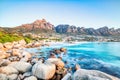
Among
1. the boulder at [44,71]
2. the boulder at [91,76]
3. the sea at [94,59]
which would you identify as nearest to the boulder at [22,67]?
the boulder at [44,71]

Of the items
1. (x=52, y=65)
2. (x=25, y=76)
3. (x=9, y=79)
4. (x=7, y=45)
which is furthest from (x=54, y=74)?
(x=7, y=45)

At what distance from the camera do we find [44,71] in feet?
50.2

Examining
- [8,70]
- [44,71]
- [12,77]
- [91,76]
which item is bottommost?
[12,77]

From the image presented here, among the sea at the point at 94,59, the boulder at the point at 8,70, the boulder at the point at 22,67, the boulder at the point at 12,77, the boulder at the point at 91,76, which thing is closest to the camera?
the boulder at the point at 91,76

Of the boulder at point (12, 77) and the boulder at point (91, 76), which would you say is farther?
the boulder at point (12, 77)

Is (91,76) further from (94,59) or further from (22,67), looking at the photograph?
(94,59)

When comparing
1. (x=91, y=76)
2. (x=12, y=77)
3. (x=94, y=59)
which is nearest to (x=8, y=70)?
(x=12, y=77)

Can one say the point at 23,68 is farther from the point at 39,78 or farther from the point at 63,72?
the point at 63,72

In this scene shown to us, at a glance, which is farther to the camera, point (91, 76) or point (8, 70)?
point (8, 70)

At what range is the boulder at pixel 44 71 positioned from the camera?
1534 centimetres

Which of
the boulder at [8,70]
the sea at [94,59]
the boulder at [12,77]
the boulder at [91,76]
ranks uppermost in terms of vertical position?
the boulder at [91,76]

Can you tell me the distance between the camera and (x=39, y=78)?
51.2 ft

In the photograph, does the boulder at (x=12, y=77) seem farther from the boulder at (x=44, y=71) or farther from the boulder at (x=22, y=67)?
the boulder at (x=44, y=71)

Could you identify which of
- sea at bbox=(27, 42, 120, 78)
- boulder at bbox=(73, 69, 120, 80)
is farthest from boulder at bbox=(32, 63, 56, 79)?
sea at bbox=(27, 42, 120, 78)
